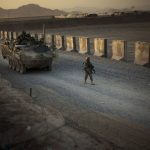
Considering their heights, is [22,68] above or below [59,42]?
below

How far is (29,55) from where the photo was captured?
19.2 metres

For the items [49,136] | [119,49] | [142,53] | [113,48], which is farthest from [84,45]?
[49,136]

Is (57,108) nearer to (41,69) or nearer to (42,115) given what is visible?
(42,115)

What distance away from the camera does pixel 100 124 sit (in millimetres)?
10547

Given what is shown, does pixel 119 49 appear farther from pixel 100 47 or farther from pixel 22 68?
Result: pixel 22 68

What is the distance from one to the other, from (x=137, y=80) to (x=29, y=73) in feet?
19.3

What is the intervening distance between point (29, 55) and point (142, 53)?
6599mm

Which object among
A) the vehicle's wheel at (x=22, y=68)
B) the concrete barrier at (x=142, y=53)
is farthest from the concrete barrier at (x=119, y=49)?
the vehicle's wheel at (x=22, y=68)

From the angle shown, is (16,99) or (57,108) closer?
(57,108)

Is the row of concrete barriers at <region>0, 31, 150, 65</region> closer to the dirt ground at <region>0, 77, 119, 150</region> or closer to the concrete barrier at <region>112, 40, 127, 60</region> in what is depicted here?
the concrete barrier at <region>112, 40, 127, 60</region>

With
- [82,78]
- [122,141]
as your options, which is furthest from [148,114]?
[82,78]

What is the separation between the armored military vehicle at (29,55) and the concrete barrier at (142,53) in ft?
17.4

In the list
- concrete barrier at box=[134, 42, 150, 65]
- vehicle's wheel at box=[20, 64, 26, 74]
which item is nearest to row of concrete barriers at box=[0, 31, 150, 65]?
concrete barrier at box=[134, 42, 150, 65]

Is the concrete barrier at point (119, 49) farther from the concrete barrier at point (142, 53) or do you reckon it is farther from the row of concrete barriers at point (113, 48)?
the concrete barrier at point (142, 53)
